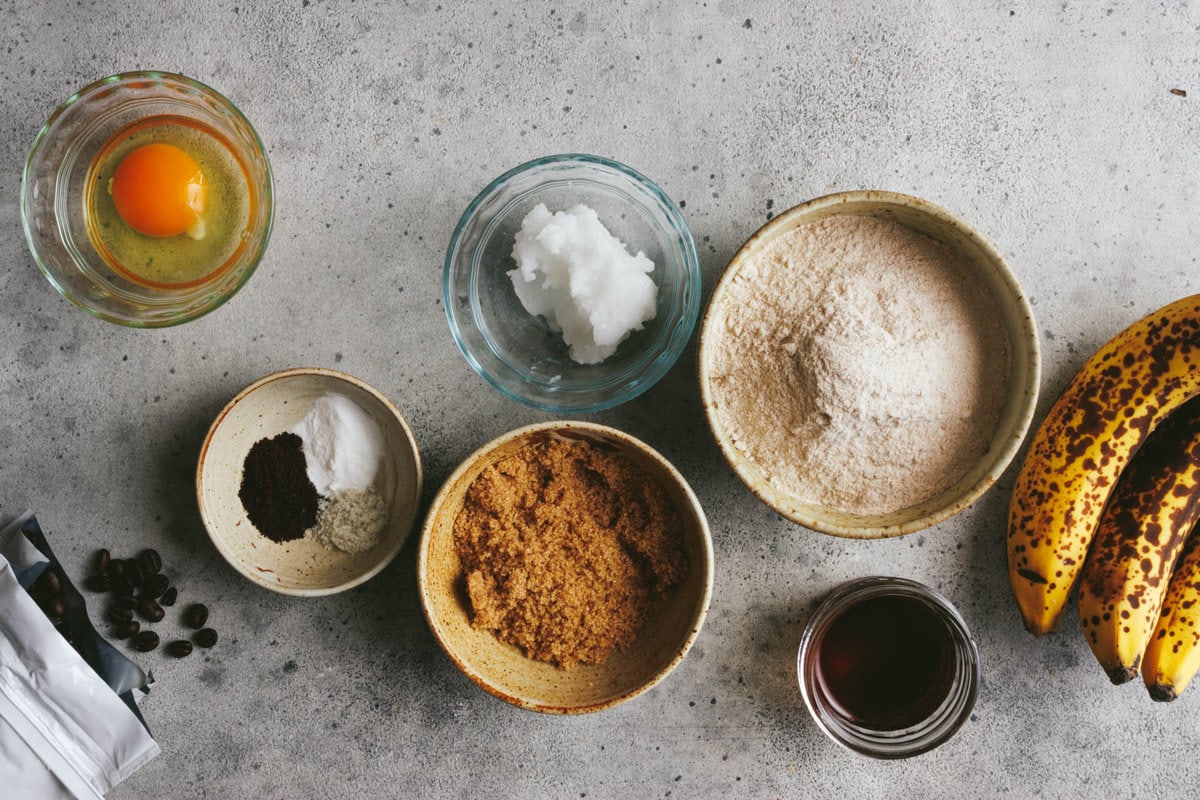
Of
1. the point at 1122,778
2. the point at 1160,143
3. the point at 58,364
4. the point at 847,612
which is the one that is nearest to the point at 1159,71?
the point at 1160,143

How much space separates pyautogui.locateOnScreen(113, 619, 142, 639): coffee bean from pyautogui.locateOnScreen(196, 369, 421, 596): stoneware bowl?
268mm

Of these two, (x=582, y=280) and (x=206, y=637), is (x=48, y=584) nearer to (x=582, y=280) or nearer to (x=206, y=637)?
(x=206, y=637)

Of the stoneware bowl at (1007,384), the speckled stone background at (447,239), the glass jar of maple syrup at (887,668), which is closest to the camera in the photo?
the stoneware bowl at (1007,384)

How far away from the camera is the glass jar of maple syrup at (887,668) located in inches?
53.6

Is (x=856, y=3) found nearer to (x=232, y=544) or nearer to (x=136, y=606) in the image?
(x=232, y=544)

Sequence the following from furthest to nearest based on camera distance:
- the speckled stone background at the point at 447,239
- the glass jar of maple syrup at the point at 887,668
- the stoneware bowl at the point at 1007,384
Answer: the speckled stone background at the point at 447,239
the glass jar of maple syrup at the point at 887,668
the stoneware bowl at the point at 1007,384

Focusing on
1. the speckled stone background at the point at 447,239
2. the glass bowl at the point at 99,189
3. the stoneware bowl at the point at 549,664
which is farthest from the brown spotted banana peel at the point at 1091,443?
the glass bowl at the point at 99,189

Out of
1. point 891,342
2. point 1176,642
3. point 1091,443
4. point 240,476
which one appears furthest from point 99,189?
point 1176,642

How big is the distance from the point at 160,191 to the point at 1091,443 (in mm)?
1650

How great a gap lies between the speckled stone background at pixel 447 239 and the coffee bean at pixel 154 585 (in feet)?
0.16

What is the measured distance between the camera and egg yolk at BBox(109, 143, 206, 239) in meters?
1.37

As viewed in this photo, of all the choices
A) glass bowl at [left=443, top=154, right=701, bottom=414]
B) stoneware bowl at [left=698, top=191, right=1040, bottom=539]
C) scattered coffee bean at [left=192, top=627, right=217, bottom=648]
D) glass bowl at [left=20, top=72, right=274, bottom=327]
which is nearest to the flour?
stoneware bowl at [left=698, top=191, right=1040, bottom=539]

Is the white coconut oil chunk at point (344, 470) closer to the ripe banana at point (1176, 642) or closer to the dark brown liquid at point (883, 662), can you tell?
the dark brown liquid at point (883, 662)

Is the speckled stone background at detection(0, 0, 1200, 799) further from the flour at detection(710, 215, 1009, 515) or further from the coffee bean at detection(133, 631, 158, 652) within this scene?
the flour at detection(710, 215, 1009, 515)
